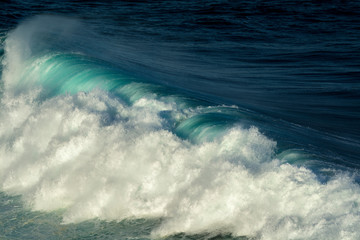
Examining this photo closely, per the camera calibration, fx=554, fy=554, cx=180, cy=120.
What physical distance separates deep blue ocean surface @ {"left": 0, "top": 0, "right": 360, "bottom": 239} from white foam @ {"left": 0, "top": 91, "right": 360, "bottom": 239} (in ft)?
0.05

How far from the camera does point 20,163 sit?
26.3ft

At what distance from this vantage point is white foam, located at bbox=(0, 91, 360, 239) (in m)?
5.67

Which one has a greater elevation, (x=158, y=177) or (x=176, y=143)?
(x=176, y=143)

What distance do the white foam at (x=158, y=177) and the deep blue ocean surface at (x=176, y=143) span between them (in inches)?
0.7

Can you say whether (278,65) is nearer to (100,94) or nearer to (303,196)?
(100,94)

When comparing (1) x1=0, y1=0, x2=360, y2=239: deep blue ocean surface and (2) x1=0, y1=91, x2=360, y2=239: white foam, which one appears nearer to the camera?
(2) x1=0, y1=91, x2=360, y2=239: white foam

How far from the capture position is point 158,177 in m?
6.69

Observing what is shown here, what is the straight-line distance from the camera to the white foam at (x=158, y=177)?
5.67 metres

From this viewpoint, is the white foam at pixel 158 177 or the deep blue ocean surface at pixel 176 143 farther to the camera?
the deep blue ocean surface at pixel 176 143

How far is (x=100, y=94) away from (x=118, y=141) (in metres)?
1.83

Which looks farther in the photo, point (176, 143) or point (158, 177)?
point (176, 143)

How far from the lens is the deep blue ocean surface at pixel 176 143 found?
233 inches

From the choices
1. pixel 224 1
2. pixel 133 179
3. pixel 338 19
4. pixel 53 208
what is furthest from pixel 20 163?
pixel 224 1

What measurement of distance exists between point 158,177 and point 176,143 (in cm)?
56
